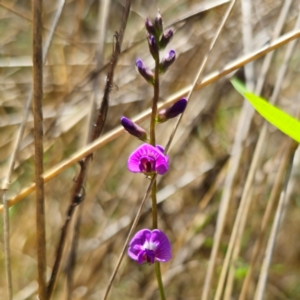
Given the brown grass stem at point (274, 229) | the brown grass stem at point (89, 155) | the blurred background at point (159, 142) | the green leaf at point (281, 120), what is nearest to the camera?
the green leaf at point (281, 120)

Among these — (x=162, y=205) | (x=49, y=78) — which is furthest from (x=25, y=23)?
(x=162, y=205)

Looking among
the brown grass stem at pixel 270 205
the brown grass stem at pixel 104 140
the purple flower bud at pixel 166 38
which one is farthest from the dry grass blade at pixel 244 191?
the purple flower bud at pixel 166 38

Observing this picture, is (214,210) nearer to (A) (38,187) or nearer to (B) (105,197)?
(B) (105,197)

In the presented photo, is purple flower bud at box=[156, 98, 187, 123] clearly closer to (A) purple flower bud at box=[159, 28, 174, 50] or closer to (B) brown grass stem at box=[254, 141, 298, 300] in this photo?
(A) purple flower bud at box=[159, 28, 174, 50]

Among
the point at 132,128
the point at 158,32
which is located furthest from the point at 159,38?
the point at 132,128

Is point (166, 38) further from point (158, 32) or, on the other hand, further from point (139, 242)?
point (139, 242)

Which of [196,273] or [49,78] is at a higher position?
[49,78]

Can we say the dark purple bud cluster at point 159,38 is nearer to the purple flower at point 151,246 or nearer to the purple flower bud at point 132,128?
the purple flower bud at point 132,128
